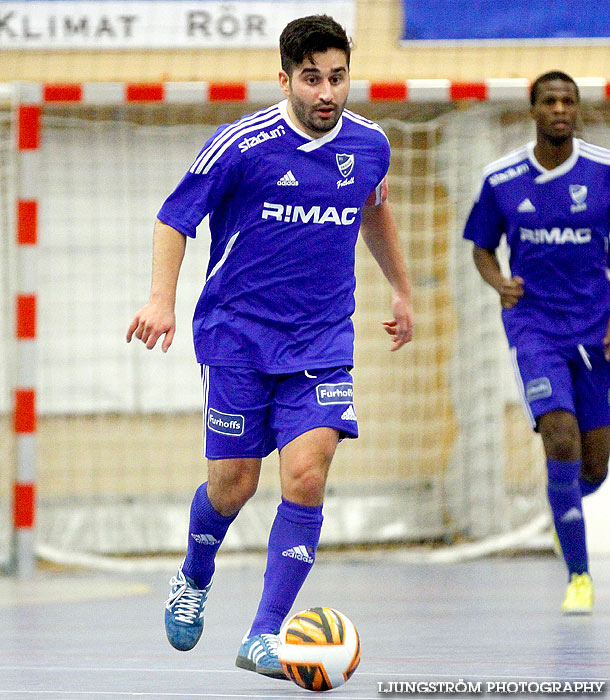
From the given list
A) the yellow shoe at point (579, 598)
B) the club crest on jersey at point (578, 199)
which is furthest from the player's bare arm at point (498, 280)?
the yellow shoe at point (579, 598)

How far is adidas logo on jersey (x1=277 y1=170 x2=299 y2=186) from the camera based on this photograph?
15.4 ft

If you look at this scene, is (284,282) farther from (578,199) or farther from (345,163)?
(578,199)

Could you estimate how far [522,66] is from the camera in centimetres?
973

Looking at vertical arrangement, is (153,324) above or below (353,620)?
above

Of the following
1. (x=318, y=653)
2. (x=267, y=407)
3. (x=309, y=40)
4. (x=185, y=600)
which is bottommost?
(x=185, y=600)

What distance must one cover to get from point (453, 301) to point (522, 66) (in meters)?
1.61

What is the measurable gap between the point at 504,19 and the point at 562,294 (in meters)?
3.34

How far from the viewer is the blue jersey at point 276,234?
4.70 meters

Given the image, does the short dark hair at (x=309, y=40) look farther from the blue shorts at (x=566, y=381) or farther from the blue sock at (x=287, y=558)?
the blue shorts at (x=566, y=381)

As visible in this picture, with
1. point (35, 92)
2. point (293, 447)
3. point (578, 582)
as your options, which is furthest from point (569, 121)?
point (35, 92)

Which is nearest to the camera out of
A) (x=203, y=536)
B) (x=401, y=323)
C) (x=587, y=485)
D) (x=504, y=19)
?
(x=203, y=536)

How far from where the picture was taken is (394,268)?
5.21m

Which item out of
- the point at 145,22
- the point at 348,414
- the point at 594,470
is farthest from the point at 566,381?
the point at 145,22

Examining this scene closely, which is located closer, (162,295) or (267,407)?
(162,295)
